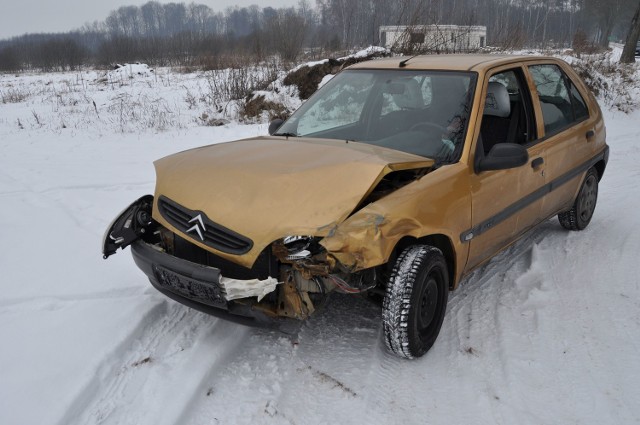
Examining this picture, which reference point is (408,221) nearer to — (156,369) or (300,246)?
(300,246)

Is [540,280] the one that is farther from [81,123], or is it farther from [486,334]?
[81,123]

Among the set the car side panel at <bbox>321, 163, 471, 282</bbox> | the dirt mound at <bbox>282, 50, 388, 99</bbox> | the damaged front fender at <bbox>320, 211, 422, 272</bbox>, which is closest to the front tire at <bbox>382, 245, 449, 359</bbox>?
the car side panel at <bbox>321, 163, 471, 282</bbox>

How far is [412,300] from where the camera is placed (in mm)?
2744

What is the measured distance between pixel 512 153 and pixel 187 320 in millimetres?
2370

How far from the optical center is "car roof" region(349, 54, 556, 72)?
3639mm

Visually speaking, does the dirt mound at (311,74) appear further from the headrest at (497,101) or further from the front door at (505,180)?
the headrest at (497,101)

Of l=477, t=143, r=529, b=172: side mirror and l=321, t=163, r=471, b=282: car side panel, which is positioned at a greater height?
l=477, t=143, r=529, b=172: side mirror

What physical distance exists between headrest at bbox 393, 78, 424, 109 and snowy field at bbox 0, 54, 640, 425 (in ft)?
4.77

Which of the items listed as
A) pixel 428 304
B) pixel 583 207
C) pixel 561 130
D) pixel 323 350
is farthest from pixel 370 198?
pixel 583 207

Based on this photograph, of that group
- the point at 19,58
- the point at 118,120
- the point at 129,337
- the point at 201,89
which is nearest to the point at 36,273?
the point at 129,337

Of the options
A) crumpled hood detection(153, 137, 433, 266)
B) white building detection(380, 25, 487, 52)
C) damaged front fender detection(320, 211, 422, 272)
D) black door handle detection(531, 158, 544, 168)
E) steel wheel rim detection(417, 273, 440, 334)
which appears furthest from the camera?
white building detection(380, 25, 487, 52)

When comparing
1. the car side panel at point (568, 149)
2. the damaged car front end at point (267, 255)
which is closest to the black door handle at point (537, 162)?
the car side panel at point (568, 149)

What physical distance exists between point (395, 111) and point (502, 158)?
91 cm

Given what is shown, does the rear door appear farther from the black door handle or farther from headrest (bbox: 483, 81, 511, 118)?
headrest (bbox: 483, 81, 511, 118)
